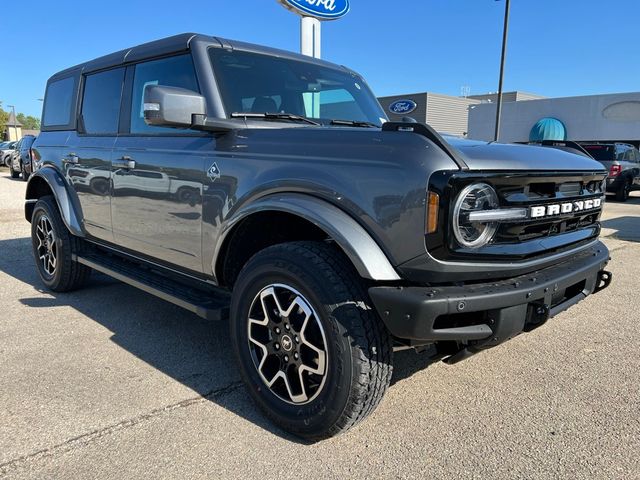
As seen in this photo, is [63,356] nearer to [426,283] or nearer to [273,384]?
[273,384]

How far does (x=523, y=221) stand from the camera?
7.30 feet

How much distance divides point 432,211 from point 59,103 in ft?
14.4

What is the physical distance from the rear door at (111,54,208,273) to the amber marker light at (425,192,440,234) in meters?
1.41

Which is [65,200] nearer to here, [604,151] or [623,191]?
[604,151]

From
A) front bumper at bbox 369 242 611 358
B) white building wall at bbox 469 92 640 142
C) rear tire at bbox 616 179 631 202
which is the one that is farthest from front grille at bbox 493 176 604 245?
white building wall at bbox 469 92 640 142

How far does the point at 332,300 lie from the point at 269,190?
0.68 meters

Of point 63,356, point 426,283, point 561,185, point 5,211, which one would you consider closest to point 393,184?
point 426,283

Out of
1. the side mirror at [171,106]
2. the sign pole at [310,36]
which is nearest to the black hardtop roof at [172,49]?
the side mirror at [171,106]

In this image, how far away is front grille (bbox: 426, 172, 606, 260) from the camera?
6.61 feet

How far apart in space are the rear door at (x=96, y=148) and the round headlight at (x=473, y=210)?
9.12ft

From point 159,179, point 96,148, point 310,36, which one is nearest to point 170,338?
point 159,179

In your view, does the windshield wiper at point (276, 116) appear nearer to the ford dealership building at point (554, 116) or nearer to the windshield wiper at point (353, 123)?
the windshield wiper at point (353, 123)

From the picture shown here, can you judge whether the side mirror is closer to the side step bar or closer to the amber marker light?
the side step bar

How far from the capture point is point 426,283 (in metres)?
2.12
